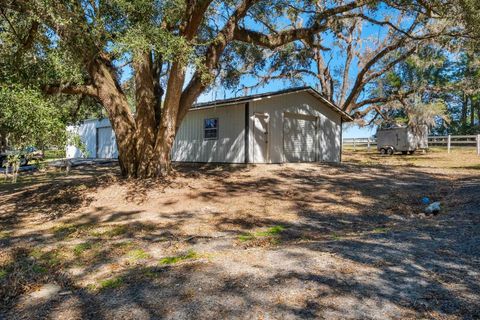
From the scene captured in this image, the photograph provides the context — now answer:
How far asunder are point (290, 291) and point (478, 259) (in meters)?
2.39

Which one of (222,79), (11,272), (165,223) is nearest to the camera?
(11,272)

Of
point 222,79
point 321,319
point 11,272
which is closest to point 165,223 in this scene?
point 11,272

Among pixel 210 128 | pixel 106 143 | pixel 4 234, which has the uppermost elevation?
pixel 210 128

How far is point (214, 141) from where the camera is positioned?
1645cm

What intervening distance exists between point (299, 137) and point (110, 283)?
1382cm

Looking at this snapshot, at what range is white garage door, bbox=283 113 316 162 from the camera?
16.2 meters

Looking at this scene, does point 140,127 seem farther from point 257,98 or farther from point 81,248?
point 257,98

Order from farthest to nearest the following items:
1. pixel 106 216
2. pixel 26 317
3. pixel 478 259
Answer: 1. pixel 106 216
2. pixel 478 259
3. pixel 26 317

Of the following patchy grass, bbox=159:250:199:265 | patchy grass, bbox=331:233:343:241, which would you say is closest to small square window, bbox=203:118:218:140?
patchy grass, bbox=331:233:343:241

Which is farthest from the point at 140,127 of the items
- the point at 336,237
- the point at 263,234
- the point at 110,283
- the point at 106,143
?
the point at 106,143

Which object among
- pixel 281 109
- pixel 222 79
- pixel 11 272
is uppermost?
pixel 222 79

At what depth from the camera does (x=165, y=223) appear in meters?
6.88

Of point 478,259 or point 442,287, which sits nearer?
point 442,287

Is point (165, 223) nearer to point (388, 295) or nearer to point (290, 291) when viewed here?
point (290, 291)
